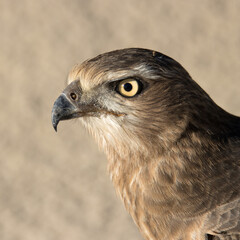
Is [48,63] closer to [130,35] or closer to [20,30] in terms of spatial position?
[20,30]

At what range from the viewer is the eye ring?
2656 mm

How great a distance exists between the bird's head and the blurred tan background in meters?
3.28

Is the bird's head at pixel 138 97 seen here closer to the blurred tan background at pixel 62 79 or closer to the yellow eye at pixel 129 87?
the yellow eye at pixel 129 87

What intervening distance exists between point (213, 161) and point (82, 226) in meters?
3.69

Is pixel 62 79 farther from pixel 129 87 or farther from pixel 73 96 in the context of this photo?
pixel 129 87

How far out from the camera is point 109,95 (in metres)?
2.71

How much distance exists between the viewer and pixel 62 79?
Result: 235 inches

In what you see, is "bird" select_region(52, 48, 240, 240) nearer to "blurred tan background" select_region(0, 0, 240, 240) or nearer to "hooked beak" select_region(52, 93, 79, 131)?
"hooked beak" select_region(52, 93, 79, 131)

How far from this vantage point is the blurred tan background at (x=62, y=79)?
600cm

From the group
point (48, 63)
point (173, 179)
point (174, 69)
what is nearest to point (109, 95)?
point (174, 69)

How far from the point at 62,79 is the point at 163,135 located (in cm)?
343

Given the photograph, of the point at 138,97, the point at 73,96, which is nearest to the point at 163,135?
the point at 138,97

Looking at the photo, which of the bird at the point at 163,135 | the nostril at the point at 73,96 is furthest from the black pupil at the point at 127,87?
the nostril at the point at 73,96

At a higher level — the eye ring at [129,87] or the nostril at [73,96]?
the nostril at [73,96]
